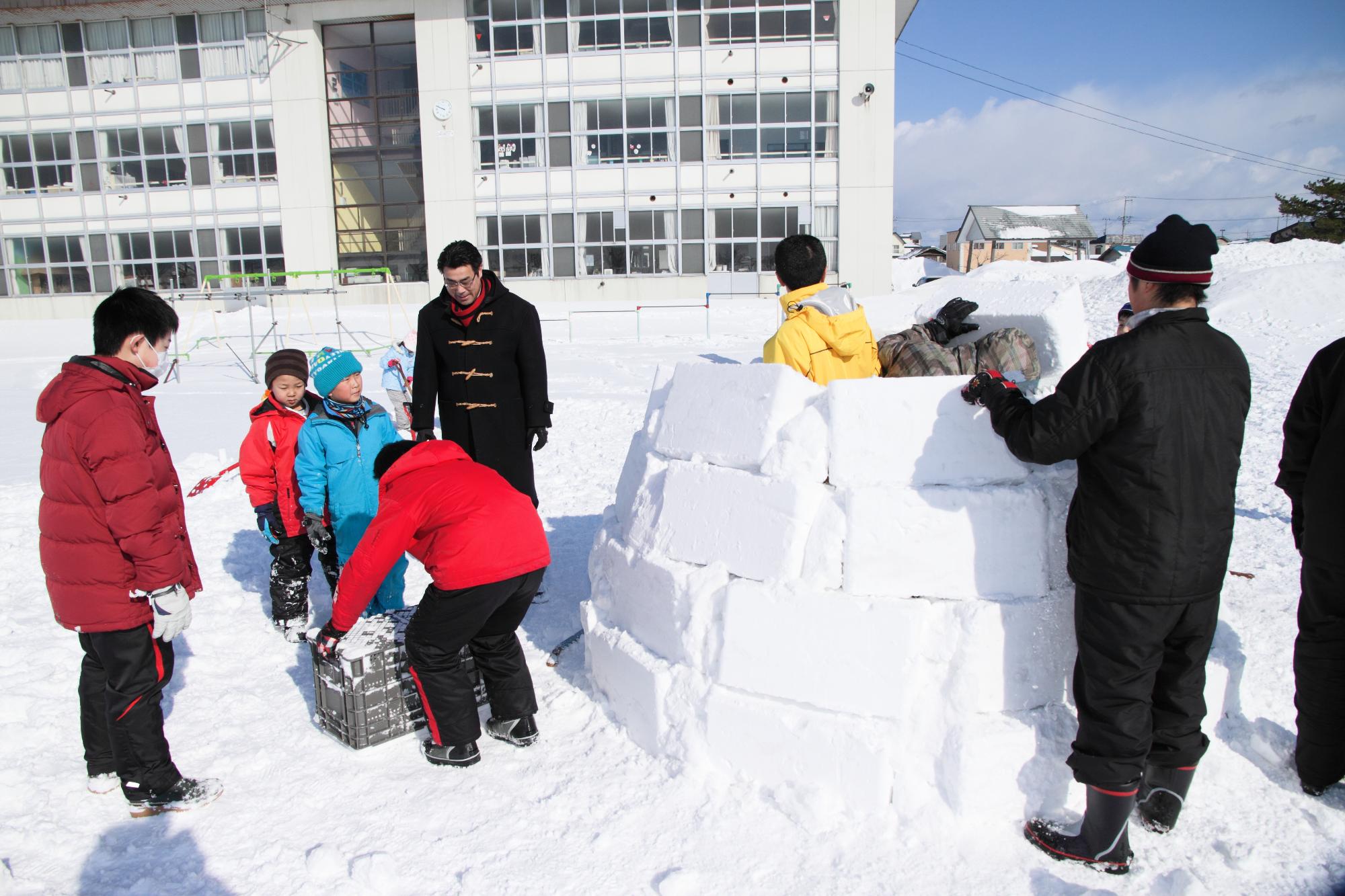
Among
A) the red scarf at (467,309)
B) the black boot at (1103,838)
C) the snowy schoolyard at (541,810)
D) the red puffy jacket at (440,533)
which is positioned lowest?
the snowy schoolyard at (541,810)

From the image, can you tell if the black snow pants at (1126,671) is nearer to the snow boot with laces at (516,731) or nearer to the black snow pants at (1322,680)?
the black snow pants at (1322,680)

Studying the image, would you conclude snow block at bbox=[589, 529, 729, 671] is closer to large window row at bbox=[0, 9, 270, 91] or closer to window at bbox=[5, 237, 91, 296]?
large window row at bbox=[0, 9, 270, 91]

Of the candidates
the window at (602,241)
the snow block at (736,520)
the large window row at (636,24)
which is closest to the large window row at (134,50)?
the large window row at (636,24)

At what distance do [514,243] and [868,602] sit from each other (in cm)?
2499

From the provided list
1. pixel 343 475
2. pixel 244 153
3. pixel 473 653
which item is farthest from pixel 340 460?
pixel 244 153

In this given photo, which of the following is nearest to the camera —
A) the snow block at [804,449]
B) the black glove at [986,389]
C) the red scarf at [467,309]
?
the black glove at [986,389]

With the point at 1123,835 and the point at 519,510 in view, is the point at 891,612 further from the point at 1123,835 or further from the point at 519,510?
the point at 519,510

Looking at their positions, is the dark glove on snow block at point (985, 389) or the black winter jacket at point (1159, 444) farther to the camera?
the dark glove on snow block at point (985, 389)

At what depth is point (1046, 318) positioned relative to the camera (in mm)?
3248

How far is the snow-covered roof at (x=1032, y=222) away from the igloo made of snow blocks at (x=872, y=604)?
45942 millimetres

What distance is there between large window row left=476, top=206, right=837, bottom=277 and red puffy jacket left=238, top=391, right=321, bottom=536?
2167cm

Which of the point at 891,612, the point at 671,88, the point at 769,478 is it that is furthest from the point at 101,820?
the point at 671,88

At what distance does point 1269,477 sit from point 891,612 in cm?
578

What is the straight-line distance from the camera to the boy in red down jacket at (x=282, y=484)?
4.23 meters
